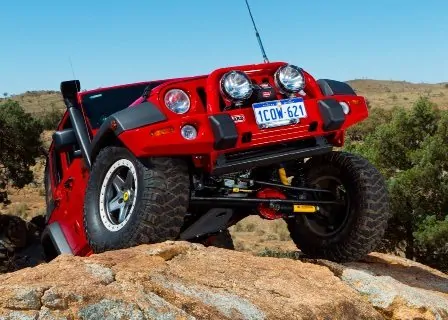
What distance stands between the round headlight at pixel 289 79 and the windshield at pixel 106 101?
1.42 metres

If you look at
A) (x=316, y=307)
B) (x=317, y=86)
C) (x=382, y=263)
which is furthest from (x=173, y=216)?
(x=382, y=263)

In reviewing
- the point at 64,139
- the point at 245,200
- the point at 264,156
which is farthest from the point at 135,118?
the point at 64,139

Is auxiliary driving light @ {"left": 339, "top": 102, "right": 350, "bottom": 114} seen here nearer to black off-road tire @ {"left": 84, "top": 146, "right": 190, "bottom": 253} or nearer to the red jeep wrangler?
the red jeep wrangler

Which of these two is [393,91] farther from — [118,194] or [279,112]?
[118,194]

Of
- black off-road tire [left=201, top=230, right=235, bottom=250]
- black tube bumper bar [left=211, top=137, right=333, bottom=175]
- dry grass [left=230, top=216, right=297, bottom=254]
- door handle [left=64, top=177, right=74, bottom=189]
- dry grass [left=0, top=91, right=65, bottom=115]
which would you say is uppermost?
dry grass [left=0, top=91, right=65, bottom=115]

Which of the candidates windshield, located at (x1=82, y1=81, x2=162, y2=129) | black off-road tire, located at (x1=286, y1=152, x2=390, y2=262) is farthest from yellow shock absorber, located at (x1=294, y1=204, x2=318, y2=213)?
windshield, located at (x1=82, y1=81, x2=162, y2=129)

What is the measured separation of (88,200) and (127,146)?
74cm

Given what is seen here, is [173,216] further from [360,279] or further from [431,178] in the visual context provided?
[431,178]

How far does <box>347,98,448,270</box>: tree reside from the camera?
13.6m

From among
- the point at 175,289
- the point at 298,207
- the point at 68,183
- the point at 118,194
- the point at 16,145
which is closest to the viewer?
the point at 175,289

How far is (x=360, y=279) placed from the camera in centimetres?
439

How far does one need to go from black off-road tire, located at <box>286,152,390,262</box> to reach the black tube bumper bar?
31 cm

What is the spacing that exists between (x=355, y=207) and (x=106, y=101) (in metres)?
2.57

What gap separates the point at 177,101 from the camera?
14.2ft
